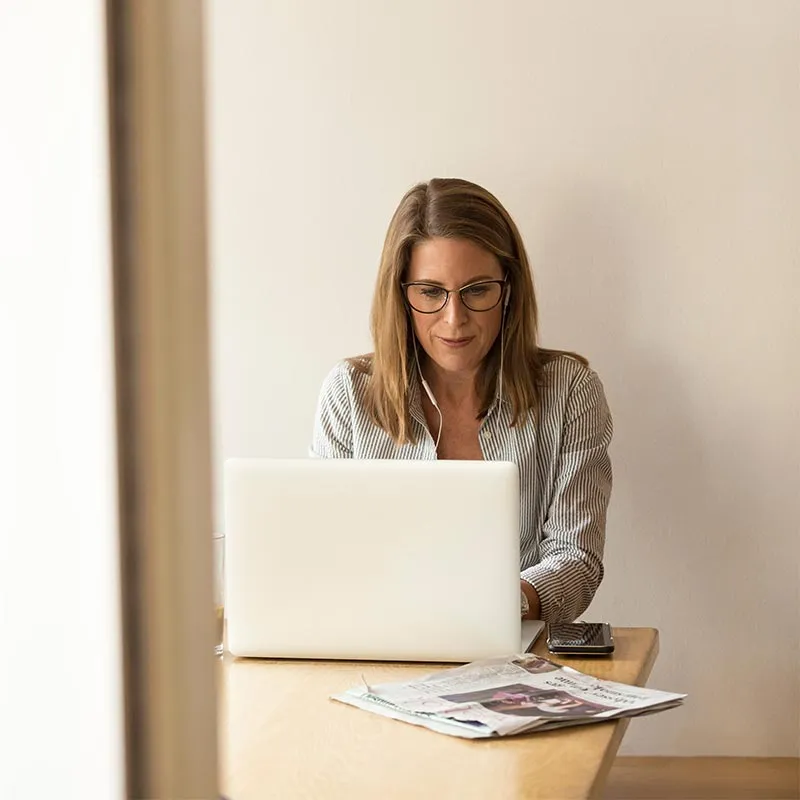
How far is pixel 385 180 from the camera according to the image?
2.44 metres

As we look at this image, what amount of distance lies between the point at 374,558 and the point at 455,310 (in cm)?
74

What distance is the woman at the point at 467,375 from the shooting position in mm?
2064

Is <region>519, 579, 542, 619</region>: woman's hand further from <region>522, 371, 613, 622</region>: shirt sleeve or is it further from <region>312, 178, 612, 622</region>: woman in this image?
<region>312, 178, 612, 622</region>: woman

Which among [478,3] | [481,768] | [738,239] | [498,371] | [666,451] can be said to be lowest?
[481,768]

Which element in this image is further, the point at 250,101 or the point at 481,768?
the point at 250,101

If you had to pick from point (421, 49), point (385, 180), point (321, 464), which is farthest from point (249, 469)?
point (421, 49)

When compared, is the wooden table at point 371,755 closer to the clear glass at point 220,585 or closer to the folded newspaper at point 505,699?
the folded newspaper at point 505,699

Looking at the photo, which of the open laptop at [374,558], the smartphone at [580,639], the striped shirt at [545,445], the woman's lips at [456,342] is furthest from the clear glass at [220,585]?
the woman's lips at [456,342]

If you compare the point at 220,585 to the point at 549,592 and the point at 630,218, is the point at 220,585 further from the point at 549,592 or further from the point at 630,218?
the point at 630,218

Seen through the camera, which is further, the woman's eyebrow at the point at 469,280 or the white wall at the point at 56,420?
the woman's eyebrow at the point at 469,280

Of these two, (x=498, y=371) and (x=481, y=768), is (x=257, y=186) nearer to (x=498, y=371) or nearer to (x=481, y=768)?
(x=498, y=371)

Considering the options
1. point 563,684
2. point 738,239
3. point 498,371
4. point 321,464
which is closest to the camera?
point 563,684

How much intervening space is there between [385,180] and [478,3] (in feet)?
1.38

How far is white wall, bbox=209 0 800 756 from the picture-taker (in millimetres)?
2346
